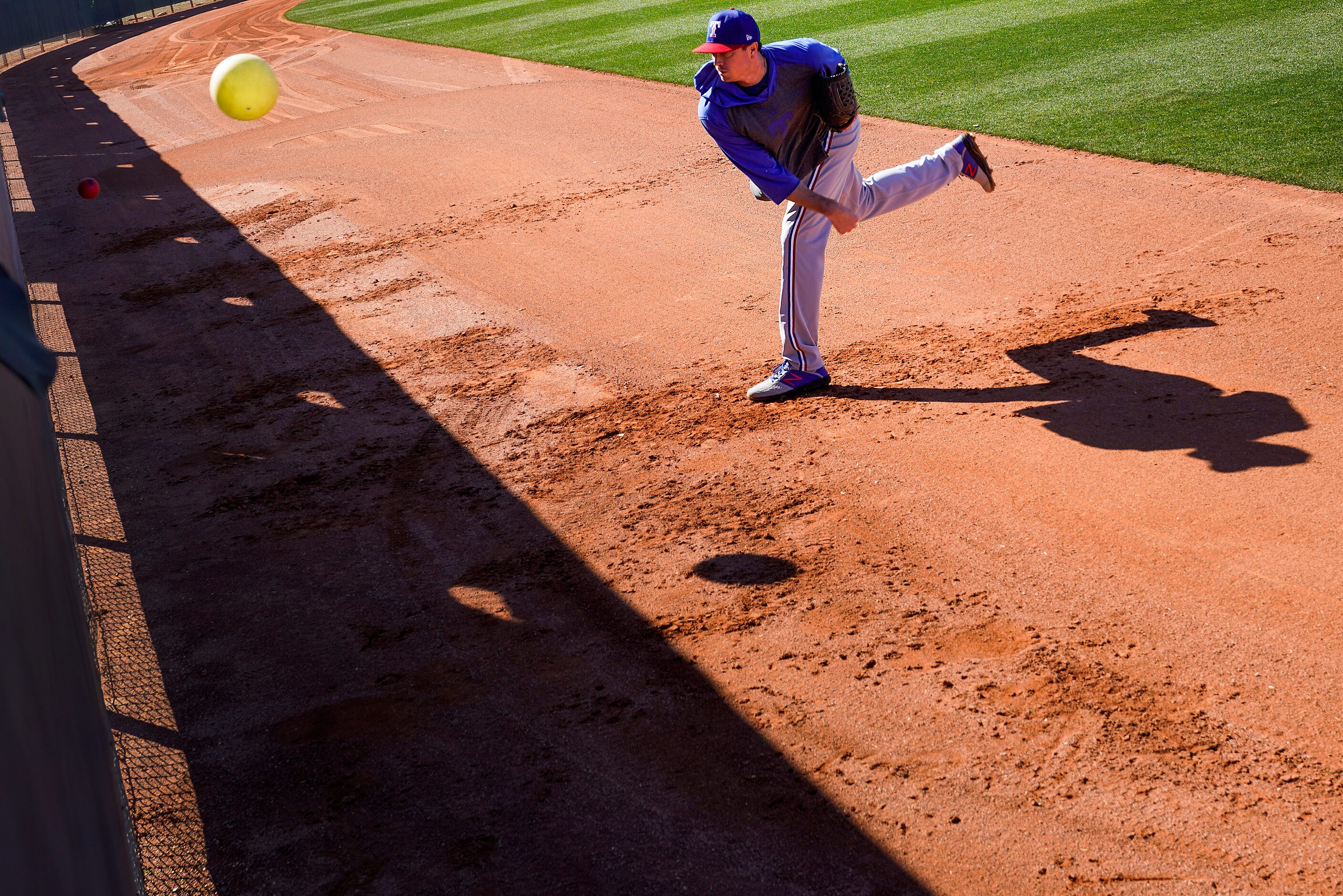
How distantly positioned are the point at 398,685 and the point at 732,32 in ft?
11.1

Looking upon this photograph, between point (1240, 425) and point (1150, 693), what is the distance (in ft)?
6.36

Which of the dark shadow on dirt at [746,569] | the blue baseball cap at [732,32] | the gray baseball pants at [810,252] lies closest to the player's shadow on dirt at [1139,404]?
the gray baseball pants at [810,252]

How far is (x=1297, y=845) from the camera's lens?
9.27ft

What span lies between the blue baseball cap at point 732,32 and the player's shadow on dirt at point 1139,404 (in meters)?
1.86

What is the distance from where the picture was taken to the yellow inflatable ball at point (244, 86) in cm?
905

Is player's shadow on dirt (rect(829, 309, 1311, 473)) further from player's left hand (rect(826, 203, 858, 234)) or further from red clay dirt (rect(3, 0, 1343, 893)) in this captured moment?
player's left hand (rect(826, 203, 858, 234))

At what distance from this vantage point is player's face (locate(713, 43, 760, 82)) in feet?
17.2

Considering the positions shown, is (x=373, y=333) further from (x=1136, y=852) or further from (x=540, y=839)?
(x=1136, y=852)

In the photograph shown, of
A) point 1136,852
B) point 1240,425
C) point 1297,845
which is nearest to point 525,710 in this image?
point 1136,852

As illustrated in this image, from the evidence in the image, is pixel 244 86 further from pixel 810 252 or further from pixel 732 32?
pixel 810 252

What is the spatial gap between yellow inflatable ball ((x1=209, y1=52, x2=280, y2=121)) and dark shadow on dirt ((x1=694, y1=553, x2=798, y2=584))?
663 centimetres

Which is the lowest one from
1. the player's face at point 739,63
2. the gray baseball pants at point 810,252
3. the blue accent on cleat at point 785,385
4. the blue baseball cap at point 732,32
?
the blue accent on cleat at point 785,385

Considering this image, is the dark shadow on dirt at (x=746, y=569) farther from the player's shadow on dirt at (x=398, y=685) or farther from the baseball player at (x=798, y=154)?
the baseball player at (x=798, y=154)

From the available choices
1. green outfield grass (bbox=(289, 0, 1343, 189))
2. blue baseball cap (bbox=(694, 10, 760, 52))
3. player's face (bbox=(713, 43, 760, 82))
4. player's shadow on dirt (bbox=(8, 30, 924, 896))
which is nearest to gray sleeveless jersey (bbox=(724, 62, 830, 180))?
player's face (bbox=(713, 43, 760, 82))
